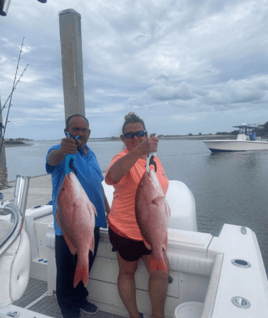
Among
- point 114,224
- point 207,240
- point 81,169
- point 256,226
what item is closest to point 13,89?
point 81,169

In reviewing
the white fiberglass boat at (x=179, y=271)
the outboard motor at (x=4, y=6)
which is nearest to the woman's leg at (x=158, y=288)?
the white fiberglass boat at (x=179, y=271)

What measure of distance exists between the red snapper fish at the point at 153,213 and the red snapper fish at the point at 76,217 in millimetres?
328

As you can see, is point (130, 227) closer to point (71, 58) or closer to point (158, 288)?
point (158, 288)

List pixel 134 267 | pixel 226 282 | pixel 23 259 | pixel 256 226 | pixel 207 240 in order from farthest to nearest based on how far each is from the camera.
Result: pixel 256 226
pixel 207 240
pixel 134 267
pixel 226 282
pixel 23 259

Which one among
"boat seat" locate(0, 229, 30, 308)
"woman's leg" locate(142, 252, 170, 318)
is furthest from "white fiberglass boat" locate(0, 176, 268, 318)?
"woman's leg" locate(142, 252, 170, 318)

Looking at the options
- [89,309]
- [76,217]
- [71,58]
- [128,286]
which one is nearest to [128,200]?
[76,217]

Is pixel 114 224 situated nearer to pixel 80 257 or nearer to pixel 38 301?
pixel 80 257

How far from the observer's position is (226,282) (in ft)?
5.69

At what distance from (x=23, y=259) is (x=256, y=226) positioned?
940cm

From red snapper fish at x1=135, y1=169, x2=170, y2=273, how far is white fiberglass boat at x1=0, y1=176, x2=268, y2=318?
1.57 ft

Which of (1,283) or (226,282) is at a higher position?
(1,283)

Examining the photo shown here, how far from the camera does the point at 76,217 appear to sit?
1.50 m

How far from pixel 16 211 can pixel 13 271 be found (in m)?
0.39

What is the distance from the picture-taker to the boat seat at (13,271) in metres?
1.40
